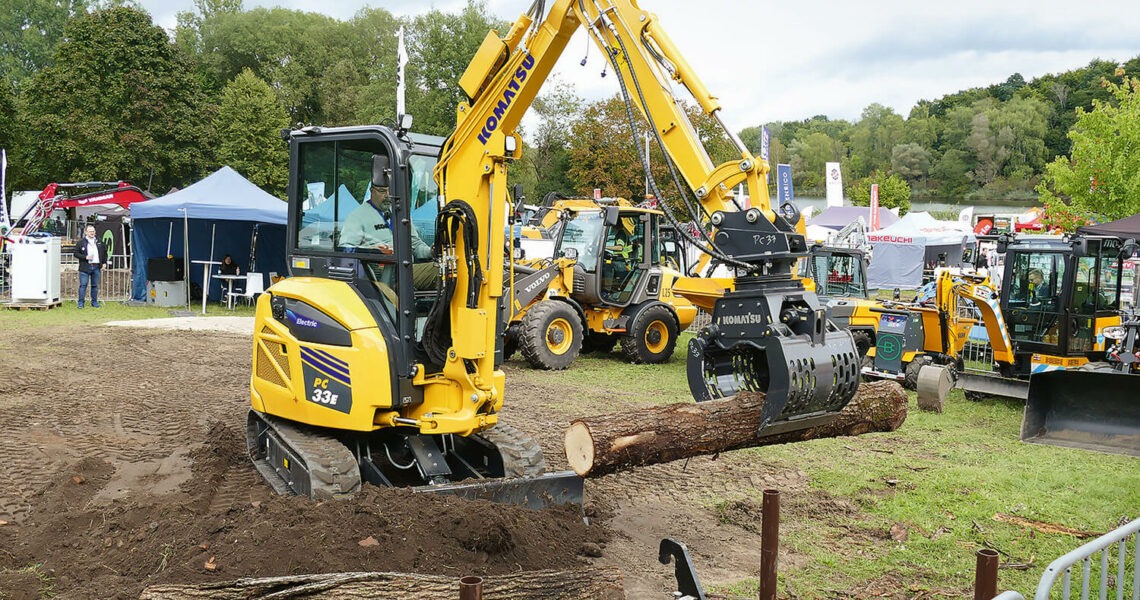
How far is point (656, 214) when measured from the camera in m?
14.1

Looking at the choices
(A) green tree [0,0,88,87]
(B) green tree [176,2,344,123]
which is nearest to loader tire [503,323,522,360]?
(B) green tree [176,2,344,123]

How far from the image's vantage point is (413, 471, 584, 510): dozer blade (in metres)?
5.21

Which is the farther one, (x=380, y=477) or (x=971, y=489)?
(x=971, y=489)

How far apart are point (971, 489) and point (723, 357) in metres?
3.64

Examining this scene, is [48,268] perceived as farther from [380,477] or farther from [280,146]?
[280,146]

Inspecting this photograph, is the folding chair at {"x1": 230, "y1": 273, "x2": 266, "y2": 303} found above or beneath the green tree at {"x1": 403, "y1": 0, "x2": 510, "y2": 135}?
beneath

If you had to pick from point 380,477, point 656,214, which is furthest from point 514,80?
point 656,214

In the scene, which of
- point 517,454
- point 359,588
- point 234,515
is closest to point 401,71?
point 517,454

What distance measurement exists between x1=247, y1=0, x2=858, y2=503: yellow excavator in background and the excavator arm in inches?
0.4

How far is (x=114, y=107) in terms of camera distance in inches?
1506

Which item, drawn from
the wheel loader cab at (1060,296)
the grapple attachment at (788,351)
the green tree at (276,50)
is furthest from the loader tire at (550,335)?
the green tree at (276,50)

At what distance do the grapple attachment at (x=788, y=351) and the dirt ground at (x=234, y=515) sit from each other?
1.27 m

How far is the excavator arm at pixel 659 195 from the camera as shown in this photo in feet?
14.8

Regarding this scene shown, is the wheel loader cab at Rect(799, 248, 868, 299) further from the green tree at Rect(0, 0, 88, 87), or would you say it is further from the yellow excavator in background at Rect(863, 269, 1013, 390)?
the green tree at Rect(0, 0, 88, 87)
